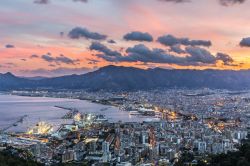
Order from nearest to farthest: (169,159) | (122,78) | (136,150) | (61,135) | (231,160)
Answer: (231,160)
(169,159)
(136,150)
(61,135)
(122,78)

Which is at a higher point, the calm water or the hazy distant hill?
the hazy distant hill

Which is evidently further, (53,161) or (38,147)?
(38,147)

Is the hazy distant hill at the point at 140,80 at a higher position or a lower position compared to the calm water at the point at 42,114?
higher

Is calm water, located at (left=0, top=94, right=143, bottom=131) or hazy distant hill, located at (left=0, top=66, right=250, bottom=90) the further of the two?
hazy distant hill, located at (left=0, top=66, right=250, bottom=90)

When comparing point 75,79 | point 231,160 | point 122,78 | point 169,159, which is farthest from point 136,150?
point 75,79

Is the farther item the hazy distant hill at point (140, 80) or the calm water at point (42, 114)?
the hazy distant hill at point (140, 80)

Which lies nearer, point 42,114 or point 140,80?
point 42,114

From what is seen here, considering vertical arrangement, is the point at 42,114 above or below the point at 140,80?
below

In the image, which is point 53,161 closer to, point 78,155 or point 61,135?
point 78,155
